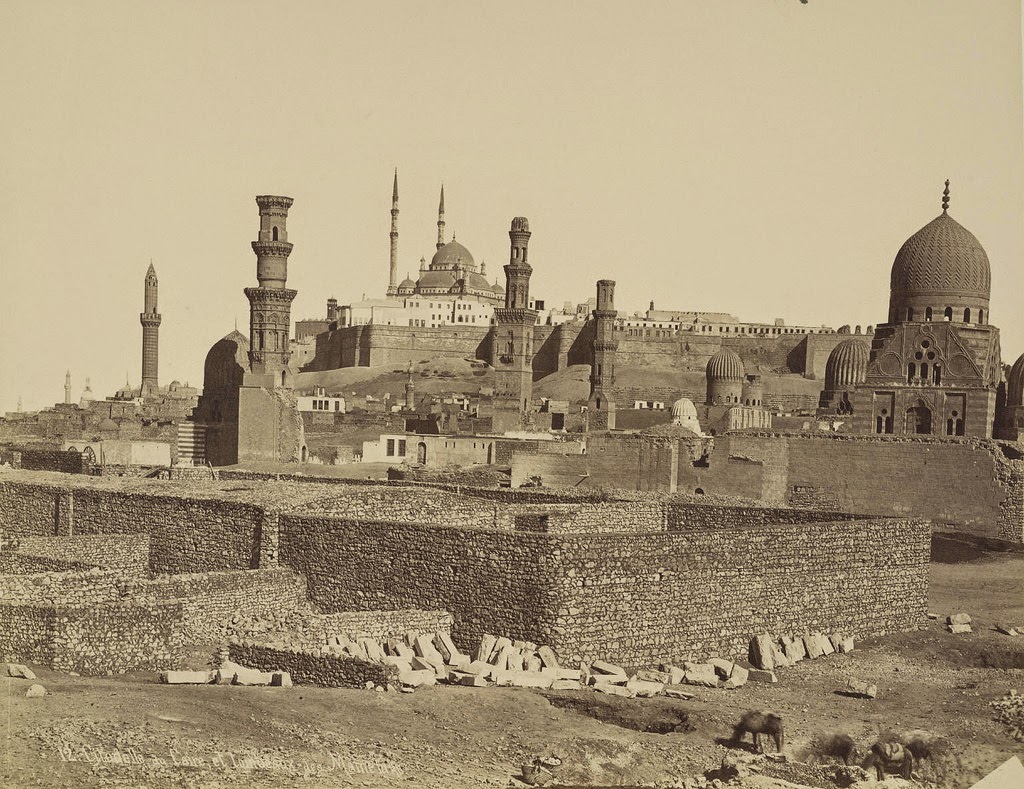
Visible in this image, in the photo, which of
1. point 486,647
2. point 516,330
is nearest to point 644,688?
point 486,647

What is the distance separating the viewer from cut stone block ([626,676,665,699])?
13508mm

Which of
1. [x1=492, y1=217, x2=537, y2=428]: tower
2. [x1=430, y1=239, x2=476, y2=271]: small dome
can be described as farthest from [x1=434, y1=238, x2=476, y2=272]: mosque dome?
[x1=492, y1=217, x2=537, y2=428]: tower

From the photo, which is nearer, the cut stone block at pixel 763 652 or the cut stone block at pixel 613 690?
the cut stone block at pixel 613 690

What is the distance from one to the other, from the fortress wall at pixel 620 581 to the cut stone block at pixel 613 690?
2.06ft

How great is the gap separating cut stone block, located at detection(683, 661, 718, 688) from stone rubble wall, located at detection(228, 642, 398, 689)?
3076 millimetres

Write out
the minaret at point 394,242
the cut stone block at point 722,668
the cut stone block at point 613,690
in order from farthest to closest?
the minaret at point 394,242
the cut stone block at point 722,668
the cut stone block at point 613,690

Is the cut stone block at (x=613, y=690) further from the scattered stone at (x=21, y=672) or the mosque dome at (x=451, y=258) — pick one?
the mosque dome at (x=451, y=258)

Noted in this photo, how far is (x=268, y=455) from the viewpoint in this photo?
41.2m

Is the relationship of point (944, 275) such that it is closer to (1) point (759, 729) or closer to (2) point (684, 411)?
(2) point (684, 411)

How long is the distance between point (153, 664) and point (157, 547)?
16.8 ft

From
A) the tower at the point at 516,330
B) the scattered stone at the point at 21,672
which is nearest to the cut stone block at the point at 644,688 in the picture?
the scattered stone at the point at 21,672

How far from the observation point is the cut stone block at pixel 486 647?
1420 cm

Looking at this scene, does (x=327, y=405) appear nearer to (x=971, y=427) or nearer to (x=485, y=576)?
(x=971, y=427)

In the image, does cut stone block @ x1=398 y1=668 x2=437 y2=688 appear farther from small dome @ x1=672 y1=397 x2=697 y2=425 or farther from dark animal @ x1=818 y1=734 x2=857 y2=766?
small dome @ x1=672 y1=397 x2=697 y2=425
